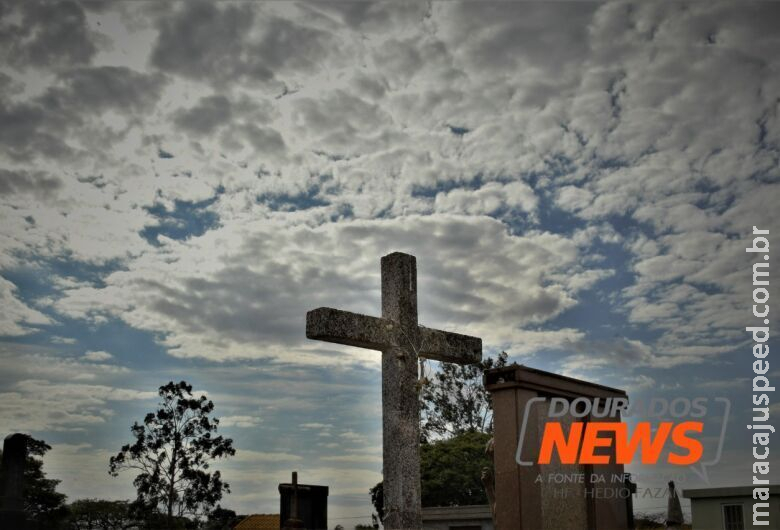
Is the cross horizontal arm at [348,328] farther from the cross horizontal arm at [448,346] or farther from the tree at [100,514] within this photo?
the tree at [100,514]

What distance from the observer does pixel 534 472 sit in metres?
8.60

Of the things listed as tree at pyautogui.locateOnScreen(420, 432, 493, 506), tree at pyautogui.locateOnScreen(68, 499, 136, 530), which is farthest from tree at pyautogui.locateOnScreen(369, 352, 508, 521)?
tree at pyautogui.locateOnScreen(68, 499, 136, 530)

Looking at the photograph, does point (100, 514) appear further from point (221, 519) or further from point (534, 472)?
point (534, 472)

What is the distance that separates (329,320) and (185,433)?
24871mm

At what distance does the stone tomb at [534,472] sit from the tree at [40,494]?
24753 millimetres

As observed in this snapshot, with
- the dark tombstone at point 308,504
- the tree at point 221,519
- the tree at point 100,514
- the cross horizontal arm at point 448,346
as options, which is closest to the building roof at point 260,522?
the tree at point 221,519

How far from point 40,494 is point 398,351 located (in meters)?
25.5

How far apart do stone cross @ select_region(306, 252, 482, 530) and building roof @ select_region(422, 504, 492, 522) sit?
13.8 m

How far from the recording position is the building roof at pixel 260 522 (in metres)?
27.3

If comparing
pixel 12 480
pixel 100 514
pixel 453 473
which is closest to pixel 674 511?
pixel 12 480

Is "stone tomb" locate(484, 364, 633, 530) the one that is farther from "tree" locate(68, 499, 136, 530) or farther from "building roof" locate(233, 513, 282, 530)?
"tree" locate(68, 499, 136, 530)

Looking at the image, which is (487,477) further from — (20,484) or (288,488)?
(20,484)

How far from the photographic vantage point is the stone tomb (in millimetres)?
8500

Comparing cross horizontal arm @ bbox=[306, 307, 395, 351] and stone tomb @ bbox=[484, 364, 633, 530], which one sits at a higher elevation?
cross horizontal arm @ bbox=[306, 307, 395, 351]
